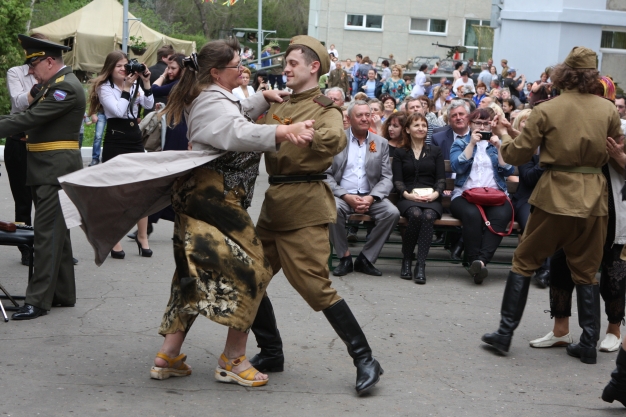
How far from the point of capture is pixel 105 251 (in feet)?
17.3

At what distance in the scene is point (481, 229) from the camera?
8602 mm

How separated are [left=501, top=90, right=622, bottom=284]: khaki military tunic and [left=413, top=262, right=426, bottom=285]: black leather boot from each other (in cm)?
235

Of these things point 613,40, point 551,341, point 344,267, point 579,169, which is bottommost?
point 344,267

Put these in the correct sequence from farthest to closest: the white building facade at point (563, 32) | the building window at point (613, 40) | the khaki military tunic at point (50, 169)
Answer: the building window at point (613, 40) → the white building facade at point (563, 32) → the khaki military tunic at point (50, 169)

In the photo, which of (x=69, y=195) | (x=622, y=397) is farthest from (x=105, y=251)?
(x=622, y=397)

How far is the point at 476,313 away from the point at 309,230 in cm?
263

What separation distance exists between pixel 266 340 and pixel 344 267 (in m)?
3.12

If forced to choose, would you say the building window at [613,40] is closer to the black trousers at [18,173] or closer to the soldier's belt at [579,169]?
the black trousers at [18,173]

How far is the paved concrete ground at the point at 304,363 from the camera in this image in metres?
4.94

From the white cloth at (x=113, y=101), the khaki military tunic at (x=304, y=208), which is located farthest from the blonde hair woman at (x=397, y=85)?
the khaki military tunic at (x=304, y=208)

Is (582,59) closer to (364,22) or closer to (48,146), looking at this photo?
(48,146)

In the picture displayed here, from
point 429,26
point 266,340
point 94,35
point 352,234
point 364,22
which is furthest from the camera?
point 429,26

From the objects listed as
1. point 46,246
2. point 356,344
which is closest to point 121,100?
point 46,246

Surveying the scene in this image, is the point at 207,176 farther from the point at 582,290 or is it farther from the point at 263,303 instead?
the point at 582,290
